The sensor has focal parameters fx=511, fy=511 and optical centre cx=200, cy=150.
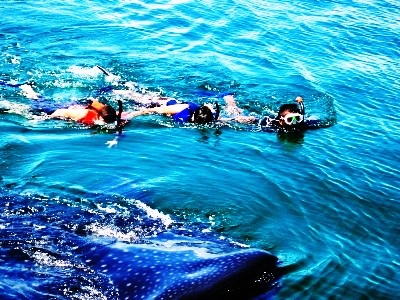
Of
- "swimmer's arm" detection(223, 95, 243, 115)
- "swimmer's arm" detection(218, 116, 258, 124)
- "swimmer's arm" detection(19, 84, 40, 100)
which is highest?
"swimmer's arm" detection(19, 84, 40, 100)

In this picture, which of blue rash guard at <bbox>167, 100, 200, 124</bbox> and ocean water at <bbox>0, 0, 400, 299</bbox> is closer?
ocean water at <bbox>0, 0, 400, 299</bbox>

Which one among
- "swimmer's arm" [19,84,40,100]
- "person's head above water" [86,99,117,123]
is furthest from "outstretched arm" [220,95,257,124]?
"swimmer's arm" [19,84,40,100]

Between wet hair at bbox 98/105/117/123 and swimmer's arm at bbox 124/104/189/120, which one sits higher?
wet hair at bbox 98/105/117/123

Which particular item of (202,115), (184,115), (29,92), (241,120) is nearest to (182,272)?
(202,115)

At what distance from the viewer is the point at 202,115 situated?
559 inches

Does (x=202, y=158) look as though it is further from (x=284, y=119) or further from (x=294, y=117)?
(x=294, y=117)

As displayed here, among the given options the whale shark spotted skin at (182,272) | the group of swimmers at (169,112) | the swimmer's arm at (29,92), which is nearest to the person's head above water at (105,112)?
the group of swimmers at (169,112)

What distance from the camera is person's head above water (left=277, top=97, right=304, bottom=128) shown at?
14.6 m

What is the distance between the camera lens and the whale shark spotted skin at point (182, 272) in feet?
21.1

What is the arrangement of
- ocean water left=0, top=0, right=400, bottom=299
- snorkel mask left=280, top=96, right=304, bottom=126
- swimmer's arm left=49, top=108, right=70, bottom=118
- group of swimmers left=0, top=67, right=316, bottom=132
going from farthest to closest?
snorkel mask left=280, top=96, right=304, bottom=126 < swimmer's arm left=49, top=108, right=70, bottom=118 < group of swimmers left=0, top=67, right=316, bottom=132 < ocean water left=0, top=0, right=400, bottom=299

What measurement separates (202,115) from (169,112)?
1.11 metres

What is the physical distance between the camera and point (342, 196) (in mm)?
11680

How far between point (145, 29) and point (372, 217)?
49.4ft

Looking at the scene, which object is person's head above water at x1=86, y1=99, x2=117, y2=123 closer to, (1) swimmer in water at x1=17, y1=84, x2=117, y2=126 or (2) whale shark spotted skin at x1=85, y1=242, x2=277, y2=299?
(1) swimmer in water at x1=17, y1=84, x2=117, y2=126
